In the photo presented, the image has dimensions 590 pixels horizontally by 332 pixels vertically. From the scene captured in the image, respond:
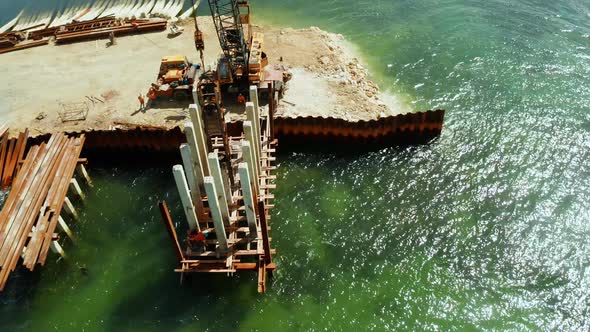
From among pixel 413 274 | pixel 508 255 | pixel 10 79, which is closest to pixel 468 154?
pixel 508 255

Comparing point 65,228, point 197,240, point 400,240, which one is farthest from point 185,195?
point 400,240

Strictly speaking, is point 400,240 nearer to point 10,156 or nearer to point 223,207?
point 223,207

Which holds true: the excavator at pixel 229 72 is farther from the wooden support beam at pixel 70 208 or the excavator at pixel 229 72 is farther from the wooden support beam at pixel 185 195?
the wooden support beam at pixel 185 195

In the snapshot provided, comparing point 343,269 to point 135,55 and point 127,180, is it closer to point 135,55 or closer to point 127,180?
point 127,180

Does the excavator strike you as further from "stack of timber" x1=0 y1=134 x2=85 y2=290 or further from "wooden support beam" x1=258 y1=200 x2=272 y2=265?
"wooden support beam" x1=258 y1=200 x2=272 y2=265

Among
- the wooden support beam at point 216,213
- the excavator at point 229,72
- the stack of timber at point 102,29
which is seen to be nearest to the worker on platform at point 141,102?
the excavator at point 229,72

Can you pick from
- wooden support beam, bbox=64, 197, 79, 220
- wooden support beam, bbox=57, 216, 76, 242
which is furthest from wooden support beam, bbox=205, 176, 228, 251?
wooden support beam, bbox=64, 197, 79, 220
